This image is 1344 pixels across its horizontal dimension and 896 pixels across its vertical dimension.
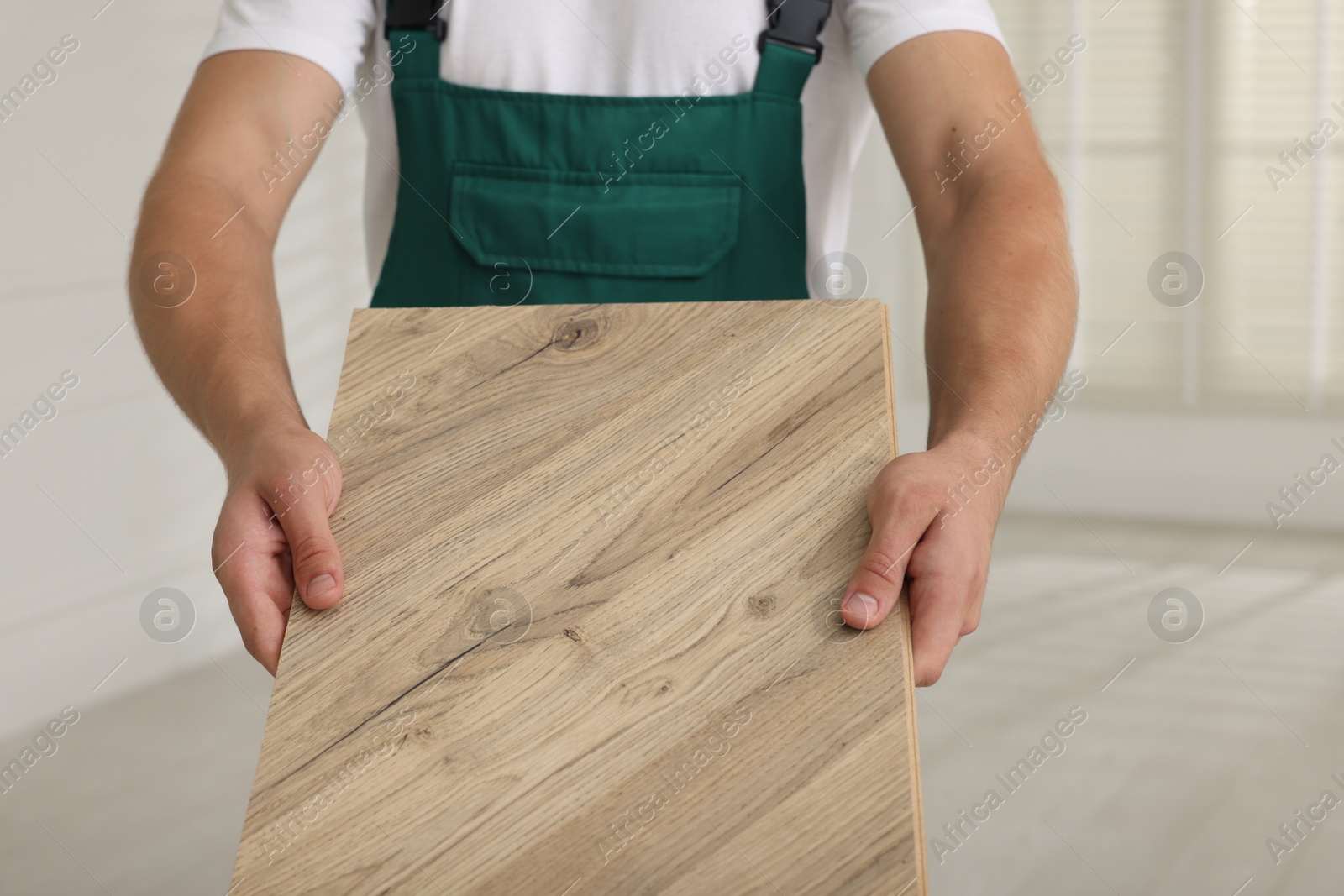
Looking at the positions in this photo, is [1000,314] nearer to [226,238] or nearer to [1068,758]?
[226,238]

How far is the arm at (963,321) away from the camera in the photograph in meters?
0.66

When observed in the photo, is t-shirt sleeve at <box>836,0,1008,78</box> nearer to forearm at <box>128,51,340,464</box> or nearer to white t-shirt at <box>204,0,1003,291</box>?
white t-shirt at <box>204,0,1003,291</box>

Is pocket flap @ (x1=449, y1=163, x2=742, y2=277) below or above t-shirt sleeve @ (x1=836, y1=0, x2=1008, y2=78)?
below

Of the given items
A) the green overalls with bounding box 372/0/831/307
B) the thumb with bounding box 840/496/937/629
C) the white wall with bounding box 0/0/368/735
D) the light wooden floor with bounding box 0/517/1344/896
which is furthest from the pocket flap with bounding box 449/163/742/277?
the white wall with bounding box 0/0/368/735

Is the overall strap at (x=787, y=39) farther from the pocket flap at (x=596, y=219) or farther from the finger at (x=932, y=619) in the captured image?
the finger at (x=932, y=619)

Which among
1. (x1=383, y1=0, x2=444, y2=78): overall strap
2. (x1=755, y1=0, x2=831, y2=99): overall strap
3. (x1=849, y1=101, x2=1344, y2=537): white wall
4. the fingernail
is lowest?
(x1=849, y1=101, x2=1344, y2=537): white wall

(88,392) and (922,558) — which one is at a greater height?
(922,558)

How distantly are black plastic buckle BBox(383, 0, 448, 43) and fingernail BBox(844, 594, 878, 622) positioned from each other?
0.73 metres

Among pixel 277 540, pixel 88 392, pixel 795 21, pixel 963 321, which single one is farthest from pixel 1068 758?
pixel 88 392

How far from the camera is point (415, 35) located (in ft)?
3.41

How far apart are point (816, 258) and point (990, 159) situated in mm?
241

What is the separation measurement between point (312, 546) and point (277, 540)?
5 centimetres

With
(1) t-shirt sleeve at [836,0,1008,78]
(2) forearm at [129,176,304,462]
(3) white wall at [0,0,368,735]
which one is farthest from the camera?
(3) white wall at [0,0,368,735]

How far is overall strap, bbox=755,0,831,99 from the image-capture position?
3.38 feet
